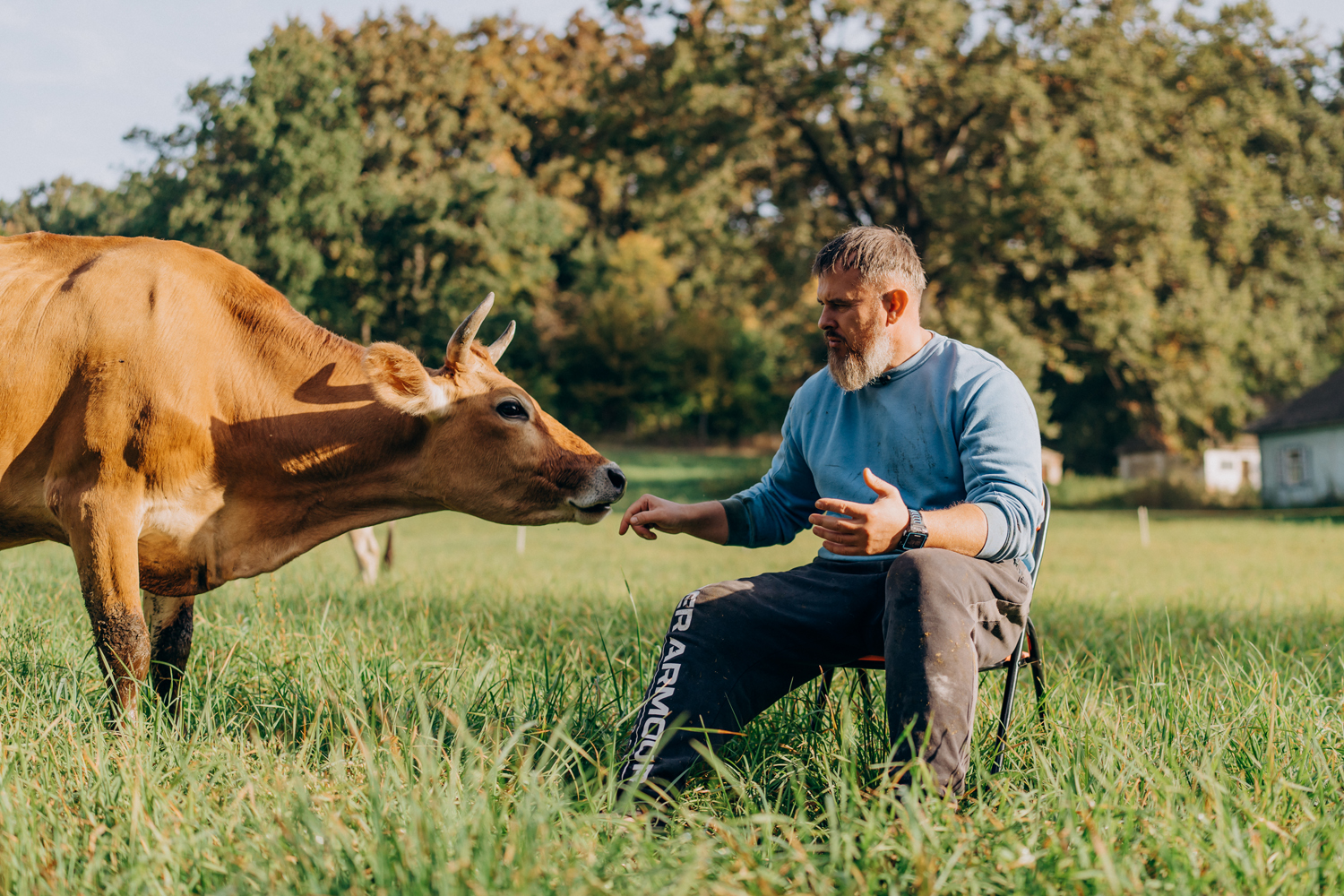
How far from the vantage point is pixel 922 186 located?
29578 millimetres

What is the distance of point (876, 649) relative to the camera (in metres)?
3.49

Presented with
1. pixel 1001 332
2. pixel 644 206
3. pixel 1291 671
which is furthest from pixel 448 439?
pixel 644 206

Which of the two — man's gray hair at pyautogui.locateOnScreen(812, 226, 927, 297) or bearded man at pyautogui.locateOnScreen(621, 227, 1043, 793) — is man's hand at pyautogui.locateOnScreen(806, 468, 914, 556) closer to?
bearded man at pyautogui.locateOnScreen(621, 227, 1043, 793)

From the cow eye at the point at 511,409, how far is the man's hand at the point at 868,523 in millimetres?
1456

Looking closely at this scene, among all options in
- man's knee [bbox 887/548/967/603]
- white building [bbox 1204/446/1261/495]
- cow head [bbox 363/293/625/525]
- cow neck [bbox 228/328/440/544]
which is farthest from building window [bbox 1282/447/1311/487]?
cow neck [bbox 228/328/440/544]

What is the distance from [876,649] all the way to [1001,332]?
24.7 meters

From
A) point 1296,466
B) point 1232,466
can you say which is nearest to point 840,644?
point 1296,466

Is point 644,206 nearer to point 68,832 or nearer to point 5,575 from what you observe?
point 5,575

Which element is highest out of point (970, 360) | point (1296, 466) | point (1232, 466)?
point (970, 360)

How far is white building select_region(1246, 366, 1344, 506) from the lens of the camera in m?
32.6

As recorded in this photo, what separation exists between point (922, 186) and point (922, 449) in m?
27.6

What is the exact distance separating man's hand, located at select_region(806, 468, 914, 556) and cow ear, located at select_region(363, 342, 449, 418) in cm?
164

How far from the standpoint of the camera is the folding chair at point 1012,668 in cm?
319

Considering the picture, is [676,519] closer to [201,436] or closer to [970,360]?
[970,360]
